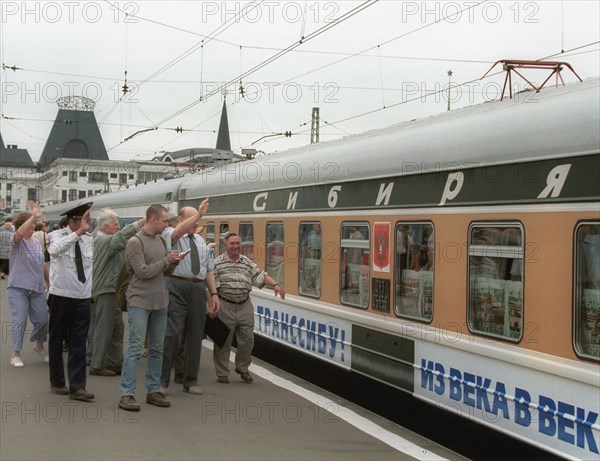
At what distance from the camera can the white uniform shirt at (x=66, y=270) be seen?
26.8 feet

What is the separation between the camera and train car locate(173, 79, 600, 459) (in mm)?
5840

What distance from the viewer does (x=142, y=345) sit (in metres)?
7.90

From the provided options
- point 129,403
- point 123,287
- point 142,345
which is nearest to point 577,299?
point 142,345

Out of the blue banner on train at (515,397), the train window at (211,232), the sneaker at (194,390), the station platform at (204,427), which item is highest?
the train window at (211,232)

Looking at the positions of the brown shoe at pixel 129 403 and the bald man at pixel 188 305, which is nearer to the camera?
the brown shoe at pixel 129 403

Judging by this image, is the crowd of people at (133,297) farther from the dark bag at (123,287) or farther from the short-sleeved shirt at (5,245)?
the short-sleeved shirt at (5,245)

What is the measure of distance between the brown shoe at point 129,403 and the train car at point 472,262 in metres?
2.24

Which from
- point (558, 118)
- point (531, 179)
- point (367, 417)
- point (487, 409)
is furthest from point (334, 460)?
point (558, 118)

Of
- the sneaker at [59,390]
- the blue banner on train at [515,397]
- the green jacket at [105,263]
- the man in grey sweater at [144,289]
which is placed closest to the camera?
the blue banner on train at [515,397]

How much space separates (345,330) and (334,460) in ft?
10.0

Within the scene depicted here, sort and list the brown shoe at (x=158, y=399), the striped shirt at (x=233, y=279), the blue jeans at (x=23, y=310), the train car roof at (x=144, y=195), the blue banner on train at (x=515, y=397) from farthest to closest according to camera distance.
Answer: the train car roof at (x=144, y=195) → the blue jeans at (x=23, y=310) → the striped shirt at (x=233, y=279) → the brown shoe at (x=158, y=399) → the blue banner on train at (x=515, y=397)

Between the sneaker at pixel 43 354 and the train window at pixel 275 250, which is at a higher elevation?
the train window at pixel 275 250

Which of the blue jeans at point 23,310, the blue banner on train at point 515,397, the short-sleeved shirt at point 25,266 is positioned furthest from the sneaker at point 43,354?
the blue banner on train at point 515,397

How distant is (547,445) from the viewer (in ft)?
19.5
